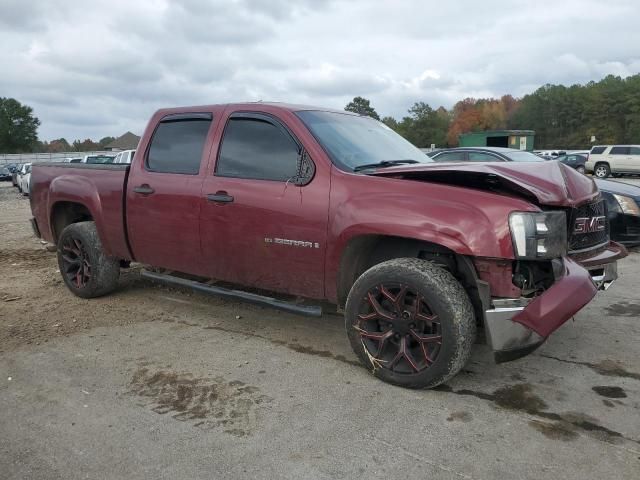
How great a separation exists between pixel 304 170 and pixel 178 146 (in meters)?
1.48

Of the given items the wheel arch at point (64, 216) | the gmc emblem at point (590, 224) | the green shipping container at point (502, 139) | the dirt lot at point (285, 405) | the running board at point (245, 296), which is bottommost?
the dirt lot at point (285, 405)

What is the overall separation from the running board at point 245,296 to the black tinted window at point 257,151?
3.00ft

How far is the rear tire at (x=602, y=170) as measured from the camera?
28392 millimetres

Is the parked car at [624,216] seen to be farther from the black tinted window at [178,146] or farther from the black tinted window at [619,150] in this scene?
the black tinted window at [619,150]

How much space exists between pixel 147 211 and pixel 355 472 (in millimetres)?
3076

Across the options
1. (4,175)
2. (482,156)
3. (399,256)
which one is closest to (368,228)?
(399,256)

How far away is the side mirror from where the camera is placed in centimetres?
383

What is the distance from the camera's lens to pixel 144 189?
480 cm

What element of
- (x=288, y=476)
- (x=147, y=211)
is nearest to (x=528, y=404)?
(x=288, y=476)

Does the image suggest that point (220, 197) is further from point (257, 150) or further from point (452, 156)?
point (452, 156)

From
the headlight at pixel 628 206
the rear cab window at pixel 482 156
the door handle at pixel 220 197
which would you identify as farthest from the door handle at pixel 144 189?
the rear cab window at pixel 482 156

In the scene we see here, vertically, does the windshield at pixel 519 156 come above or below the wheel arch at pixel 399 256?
above

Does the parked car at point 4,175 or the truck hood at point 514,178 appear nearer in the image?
the truck hood at point 514,178

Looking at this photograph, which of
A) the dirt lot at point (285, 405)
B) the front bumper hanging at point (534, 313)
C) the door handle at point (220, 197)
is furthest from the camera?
the door handle at point (220, 197)
